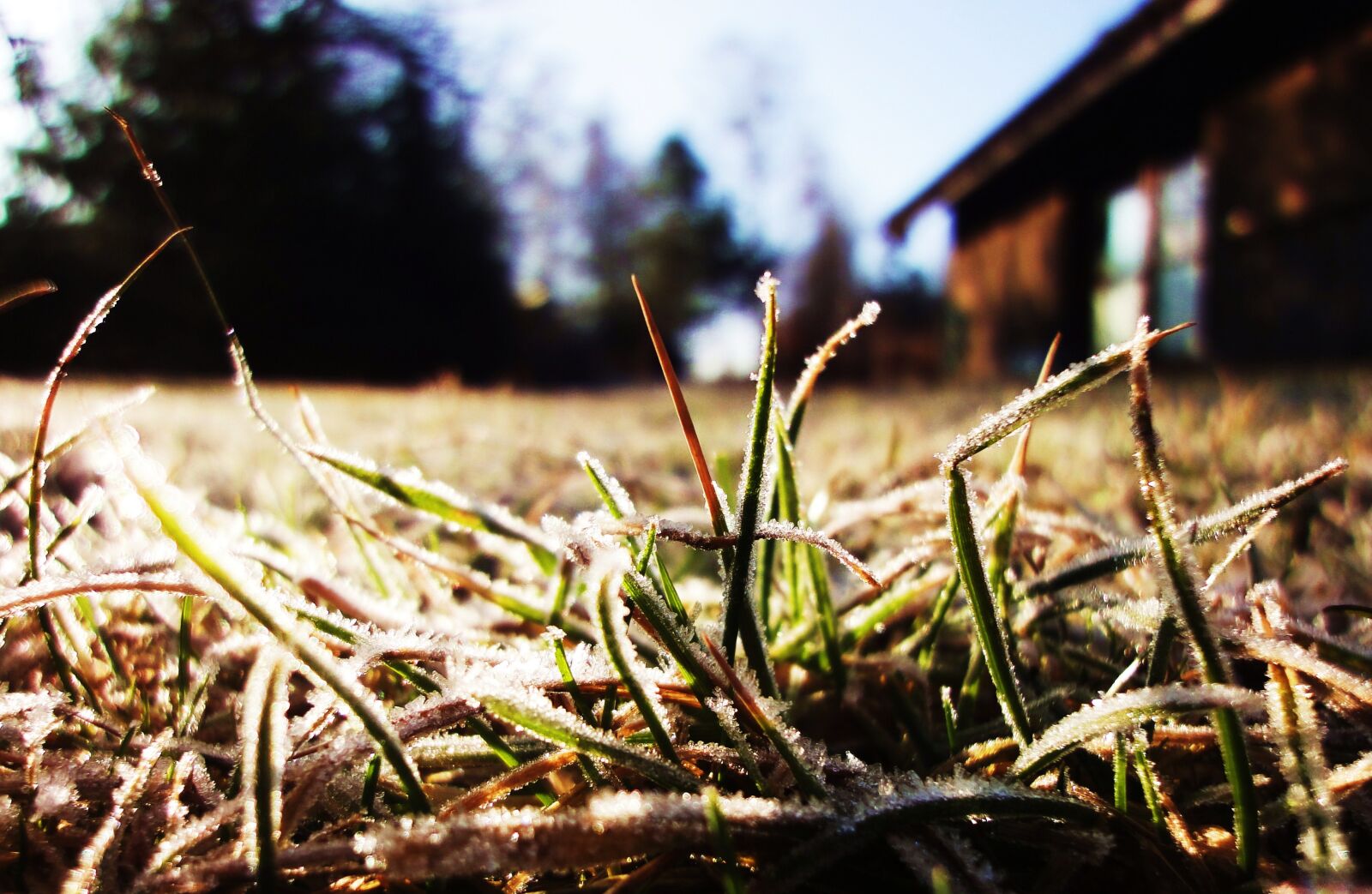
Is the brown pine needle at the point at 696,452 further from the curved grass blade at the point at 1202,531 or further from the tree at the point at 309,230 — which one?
the tree at the point at 309,230

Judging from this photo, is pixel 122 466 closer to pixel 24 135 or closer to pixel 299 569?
pixel 299 569

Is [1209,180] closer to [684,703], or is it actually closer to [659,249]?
[684,703]

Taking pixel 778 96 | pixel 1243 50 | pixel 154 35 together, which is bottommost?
pixel 1243 50

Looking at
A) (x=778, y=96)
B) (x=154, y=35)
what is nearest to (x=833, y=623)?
(x=154, y=35)

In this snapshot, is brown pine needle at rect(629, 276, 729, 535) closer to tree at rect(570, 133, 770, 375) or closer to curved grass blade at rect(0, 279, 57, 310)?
curved grass blade at rect(0, 279, 57, 310)

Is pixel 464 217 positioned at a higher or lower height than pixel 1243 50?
higher

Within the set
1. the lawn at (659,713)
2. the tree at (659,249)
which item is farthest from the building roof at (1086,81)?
the tree at (659,249)

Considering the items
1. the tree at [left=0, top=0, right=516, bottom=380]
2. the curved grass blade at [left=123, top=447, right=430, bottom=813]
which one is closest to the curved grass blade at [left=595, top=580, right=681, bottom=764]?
the curved grass blade at [left=123, top=447, right=430, bottom=813]
